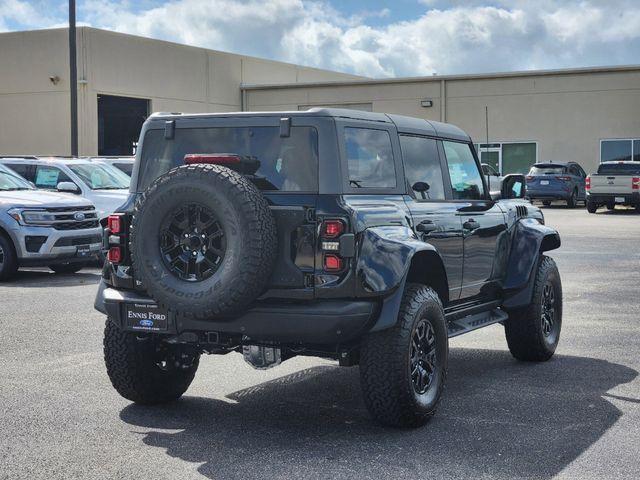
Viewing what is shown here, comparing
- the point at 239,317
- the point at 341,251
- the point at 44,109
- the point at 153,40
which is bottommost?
the point at 239,317

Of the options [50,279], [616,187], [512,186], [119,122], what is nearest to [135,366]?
[512,186]

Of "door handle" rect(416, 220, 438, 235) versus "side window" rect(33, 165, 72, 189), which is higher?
"side window" rect(33, 165, 72, 189)

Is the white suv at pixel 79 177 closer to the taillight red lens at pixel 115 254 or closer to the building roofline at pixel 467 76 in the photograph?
the taillight red lens at pixel 115 254

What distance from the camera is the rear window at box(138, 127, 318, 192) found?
6145 mm

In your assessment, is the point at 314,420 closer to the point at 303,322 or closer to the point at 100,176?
the point at 303,322

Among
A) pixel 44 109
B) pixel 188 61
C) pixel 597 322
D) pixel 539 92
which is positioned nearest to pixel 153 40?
pixel 188 61

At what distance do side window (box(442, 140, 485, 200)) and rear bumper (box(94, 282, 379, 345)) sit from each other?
2022 millimetres

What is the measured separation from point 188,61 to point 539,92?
14.6m

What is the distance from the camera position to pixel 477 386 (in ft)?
24.7

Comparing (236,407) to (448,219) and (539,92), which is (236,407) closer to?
(448,219)

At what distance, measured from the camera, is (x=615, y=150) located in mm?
41469

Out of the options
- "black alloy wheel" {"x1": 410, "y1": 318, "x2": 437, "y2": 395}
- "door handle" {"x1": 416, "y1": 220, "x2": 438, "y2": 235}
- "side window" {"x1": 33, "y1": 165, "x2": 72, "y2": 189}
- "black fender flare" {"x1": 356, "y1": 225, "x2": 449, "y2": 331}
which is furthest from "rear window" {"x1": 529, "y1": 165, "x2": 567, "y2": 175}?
"black fender flare" {"x1": 356, "y1": 225, "x2": 449, "y2": 331}

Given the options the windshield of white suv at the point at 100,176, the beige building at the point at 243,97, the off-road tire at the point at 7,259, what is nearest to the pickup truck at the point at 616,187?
the beige building at the point at 243,97

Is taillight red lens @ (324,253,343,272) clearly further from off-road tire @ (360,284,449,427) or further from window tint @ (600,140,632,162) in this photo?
window tint @ (600,140,632,162)
